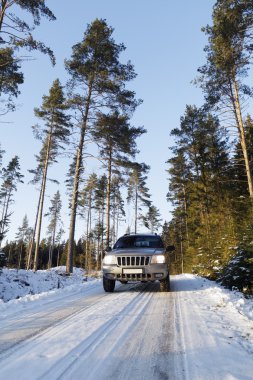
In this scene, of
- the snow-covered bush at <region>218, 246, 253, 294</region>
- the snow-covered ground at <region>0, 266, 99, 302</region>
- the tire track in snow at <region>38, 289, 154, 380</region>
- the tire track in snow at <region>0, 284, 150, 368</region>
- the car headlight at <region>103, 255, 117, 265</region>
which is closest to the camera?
the tire track in snow at <region>38, 289, 154, 380</region>

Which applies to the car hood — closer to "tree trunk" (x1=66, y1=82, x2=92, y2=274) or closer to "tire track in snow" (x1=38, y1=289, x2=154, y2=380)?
"tire track in snow" (x1=38, y1=289, x2=154, y2=380)

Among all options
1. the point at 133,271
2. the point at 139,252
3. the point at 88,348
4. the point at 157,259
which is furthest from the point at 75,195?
the point at 88,348

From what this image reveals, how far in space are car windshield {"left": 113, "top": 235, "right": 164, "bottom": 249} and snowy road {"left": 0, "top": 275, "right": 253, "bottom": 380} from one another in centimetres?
338

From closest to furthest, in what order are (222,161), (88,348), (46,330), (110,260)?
(88,348) → (46,330) → (110,260) → (222,161)

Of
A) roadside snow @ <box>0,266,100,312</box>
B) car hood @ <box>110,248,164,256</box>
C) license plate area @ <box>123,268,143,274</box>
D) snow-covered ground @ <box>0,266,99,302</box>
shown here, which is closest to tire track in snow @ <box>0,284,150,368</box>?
license plate area @ <box>123,268,143,274</box>

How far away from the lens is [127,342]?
387 centimetres

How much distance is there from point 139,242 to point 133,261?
1.71 m

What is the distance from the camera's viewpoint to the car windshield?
9680mm

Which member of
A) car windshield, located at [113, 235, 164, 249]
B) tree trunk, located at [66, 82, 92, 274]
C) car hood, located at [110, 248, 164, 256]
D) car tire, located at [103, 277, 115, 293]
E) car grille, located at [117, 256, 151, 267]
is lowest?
car tire, located at [103, 277, 115, 293]

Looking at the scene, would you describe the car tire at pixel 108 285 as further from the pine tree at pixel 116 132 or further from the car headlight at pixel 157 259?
the pine tree at pixel 116 132

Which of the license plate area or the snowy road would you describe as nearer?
the snowy road

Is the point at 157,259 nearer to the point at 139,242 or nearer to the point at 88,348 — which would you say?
the point at 139,242

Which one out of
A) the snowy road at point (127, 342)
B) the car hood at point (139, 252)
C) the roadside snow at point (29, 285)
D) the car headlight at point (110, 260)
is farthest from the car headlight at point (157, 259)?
the roadside snow at point (29, 285)

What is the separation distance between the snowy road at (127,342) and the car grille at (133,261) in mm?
1916
